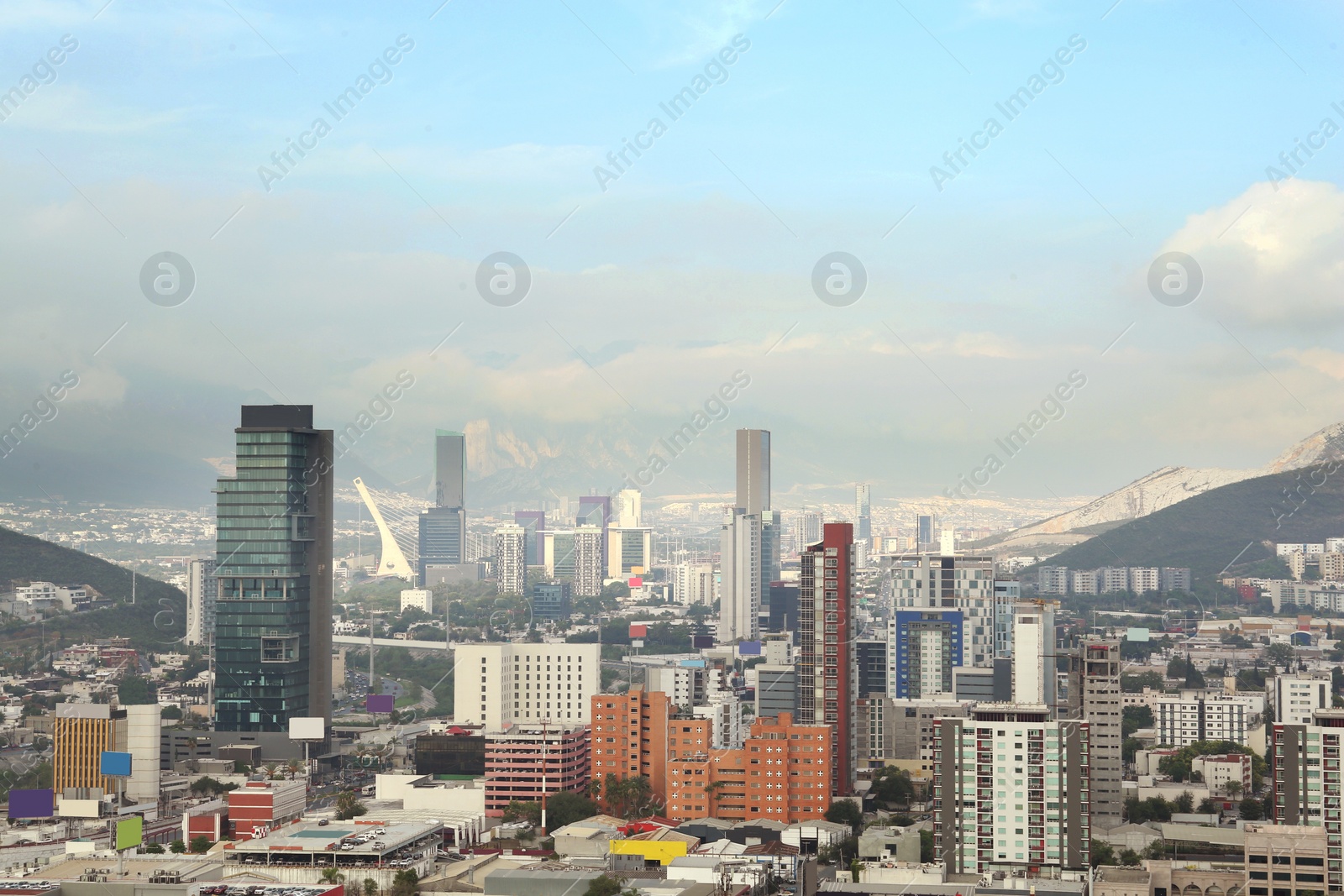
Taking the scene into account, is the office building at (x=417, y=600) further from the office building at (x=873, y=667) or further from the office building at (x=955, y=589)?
the office building at (x=873, y=667)

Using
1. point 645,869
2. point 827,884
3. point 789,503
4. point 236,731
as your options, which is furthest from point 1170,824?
point 789,503

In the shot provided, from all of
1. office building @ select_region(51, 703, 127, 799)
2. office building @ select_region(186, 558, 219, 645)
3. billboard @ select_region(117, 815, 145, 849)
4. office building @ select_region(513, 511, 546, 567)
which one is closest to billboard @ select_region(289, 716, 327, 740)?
office building @ select_region(51, 703, 127, 799)

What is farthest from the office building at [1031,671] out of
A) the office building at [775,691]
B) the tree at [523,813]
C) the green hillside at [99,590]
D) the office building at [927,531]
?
the office building at [927,531]

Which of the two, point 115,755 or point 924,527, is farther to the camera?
point 924,527

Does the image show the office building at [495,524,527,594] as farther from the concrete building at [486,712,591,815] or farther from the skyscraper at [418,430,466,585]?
the concrete building at [486,712,591,815]

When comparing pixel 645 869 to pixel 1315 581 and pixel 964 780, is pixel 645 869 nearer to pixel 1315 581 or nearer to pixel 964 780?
pixel 964 780

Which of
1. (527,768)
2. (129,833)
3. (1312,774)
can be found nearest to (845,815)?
(527,768)

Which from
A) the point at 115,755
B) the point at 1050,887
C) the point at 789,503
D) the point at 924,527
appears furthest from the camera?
the point at 789,503
